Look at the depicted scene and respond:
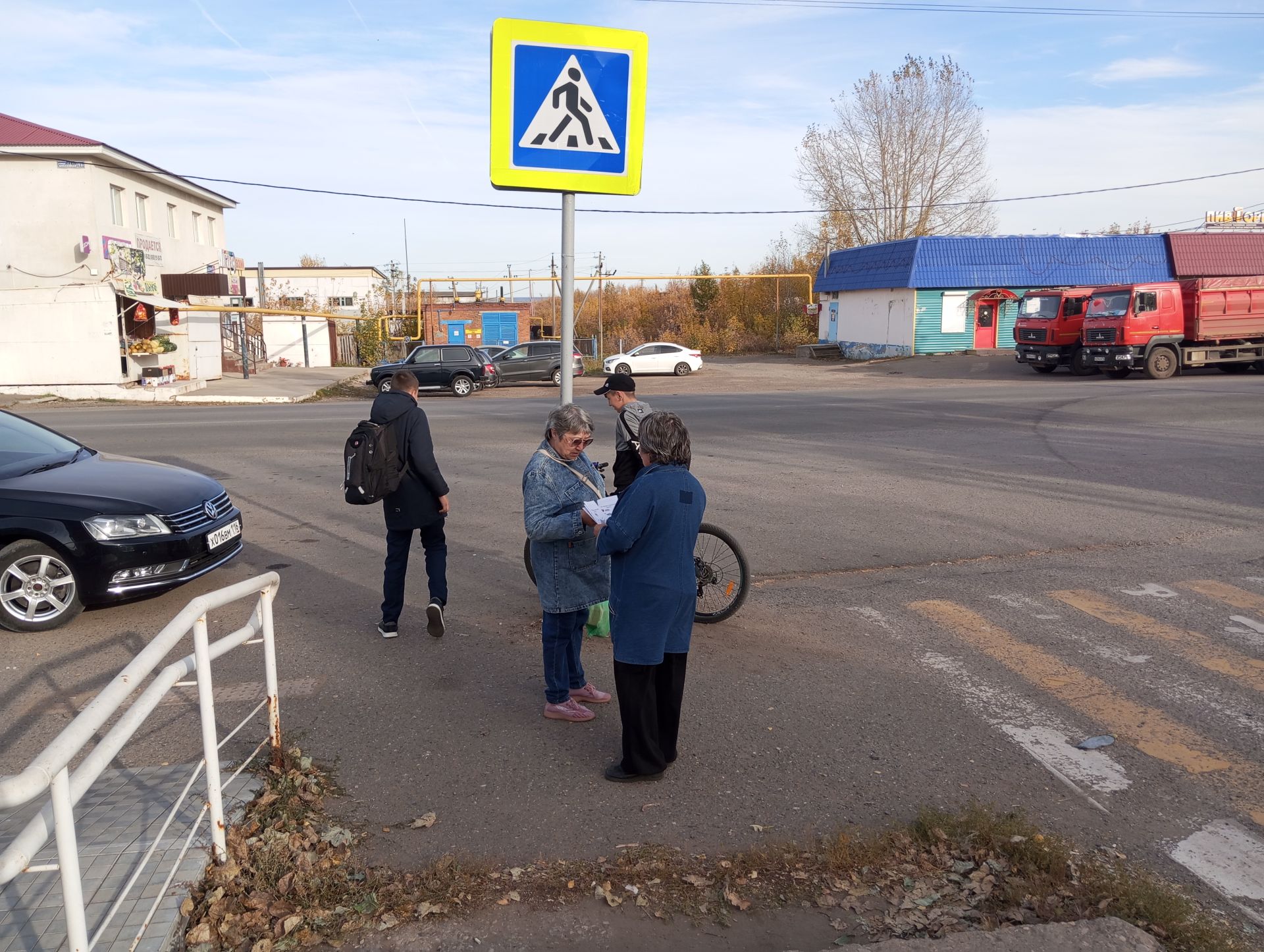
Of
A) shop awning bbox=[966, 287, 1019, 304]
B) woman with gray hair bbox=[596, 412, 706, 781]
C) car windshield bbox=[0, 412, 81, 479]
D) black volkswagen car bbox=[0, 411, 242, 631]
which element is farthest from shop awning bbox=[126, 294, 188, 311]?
shop awning bbox=[966, 287, 1019, 304]

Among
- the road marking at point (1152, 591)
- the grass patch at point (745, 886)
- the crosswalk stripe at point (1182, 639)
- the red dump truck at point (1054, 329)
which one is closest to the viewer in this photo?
the grass patch at point (745, 886)

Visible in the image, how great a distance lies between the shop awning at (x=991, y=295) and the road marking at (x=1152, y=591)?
1408 inches

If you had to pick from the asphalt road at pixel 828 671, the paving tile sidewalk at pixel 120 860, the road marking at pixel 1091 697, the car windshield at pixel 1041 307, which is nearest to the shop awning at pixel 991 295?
the car windshield at pixel 1041 307

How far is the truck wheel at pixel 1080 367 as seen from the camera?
96.2 ft

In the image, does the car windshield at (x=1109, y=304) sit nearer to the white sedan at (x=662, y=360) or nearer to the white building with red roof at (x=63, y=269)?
the white sedan at (x=662, y=360)

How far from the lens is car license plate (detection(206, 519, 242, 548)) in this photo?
6.99 metres

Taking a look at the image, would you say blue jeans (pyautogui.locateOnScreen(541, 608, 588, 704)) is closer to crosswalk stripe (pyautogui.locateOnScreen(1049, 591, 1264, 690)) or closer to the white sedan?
crosswalk stripe (pyautogui.locateOnScreen(1049, 591, 1264, 690))

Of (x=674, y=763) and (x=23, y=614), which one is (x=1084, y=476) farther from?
(x=23, y=614)

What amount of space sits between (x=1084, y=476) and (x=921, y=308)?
30051 mm

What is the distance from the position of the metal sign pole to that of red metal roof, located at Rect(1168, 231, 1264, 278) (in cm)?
4307

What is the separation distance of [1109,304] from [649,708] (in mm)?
28936

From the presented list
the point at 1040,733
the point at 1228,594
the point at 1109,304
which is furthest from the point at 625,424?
the point at 1109,304

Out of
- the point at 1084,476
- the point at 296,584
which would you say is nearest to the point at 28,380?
the point at 296,584

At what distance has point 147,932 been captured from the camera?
3.00 m
